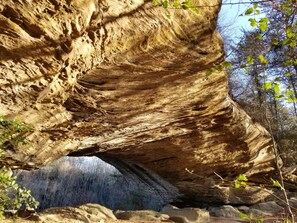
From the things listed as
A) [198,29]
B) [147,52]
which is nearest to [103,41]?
[147,52]

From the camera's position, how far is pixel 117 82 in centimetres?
548

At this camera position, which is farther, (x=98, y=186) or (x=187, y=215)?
(x=98, y=186)

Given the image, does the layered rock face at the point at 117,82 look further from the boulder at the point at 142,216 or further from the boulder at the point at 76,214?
the boulder at the point at 142,216

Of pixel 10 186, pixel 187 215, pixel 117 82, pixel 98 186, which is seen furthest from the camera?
pixel 98 186

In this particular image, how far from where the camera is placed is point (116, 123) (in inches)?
274

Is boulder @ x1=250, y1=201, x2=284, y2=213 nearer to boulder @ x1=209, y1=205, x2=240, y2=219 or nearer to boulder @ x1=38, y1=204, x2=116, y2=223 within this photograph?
boulder @ x1=209, y1=205, x2=240, y2=219

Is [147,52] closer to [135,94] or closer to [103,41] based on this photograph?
[103,41]

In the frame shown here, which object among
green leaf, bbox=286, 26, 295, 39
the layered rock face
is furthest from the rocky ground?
green leaf, bbox=286, 26, 295, 39

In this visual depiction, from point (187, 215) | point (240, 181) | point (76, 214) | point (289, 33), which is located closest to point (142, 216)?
point (187, 215)

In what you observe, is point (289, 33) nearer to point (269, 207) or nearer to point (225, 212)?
point (225, 212)

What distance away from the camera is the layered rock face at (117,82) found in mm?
3582

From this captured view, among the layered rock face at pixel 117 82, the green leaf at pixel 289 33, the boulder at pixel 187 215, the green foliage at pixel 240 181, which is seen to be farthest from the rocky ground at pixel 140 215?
the green leaf at pixel 289 33

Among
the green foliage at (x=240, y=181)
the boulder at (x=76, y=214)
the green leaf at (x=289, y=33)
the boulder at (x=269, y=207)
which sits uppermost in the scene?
the green leaf at (x=289, y=33)

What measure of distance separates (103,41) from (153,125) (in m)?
3.74
